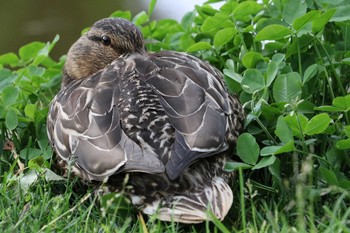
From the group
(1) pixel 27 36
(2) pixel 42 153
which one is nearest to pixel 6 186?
(2) pixel 42 153

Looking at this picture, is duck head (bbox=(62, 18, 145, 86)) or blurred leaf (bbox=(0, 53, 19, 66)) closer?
duck head (bbox=(62, 18, 145, 86))

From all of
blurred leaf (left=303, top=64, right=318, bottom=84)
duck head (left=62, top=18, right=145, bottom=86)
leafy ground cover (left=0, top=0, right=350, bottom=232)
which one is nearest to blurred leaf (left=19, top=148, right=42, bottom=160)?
leafy ground cover (left=0, top=0, right=350, bottom=232)

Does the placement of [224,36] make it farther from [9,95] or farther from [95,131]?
[9,95]

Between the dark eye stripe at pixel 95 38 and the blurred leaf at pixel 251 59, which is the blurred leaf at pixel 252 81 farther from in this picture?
the dark eye stripe at pixel 95 38

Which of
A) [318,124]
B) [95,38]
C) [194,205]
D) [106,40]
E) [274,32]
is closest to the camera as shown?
[194,205]

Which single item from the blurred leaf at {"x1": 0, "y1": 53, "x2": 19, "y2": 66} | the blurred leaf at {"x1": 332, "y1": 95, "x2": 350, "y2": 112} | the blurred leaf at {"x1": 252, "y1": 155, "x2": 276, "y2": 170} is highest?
the blurred leaf at {"x1": 332, "y1": 95, "x2": 350, "y2": 112}

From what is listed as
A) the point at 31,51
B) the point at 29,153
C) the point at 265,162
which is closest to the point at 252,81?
the point at 265,162

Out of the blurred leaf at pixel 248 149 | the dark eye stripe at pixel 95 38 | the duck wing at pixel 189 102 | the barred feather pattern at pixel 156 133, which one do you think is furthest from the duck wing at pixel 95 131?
the blurred leaf at pixel 248 149

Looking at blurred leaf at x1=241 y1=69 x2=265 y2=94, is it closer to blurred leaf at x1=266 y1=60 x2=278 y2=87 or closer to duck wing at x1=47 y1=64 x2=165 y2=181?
blurred leaf at x1=266 y1=60 x2=278 y2=87
